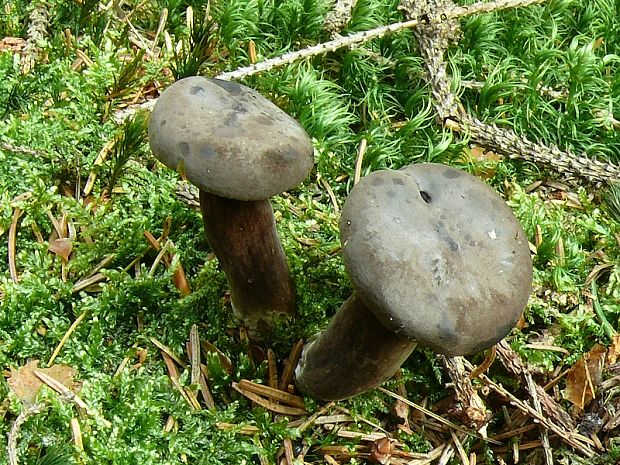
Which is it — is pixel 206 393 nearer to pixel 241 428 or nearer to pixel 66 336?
pixel 241 428

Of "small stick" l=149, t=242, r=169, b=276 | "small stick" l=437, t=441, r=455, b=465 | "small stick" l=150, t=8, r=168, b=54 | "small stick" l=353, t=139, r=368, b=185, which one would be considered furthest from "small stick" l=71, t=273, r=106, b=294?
"small stick" l=437, t=441, r=455, b=465

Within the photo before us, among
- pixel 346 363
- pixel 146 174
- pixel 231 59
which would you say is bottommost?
pixel 346 363

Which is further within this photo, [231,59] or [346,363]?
[231,59]

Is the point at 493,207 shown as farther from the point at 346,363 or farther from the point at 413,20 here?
the point at 413,20

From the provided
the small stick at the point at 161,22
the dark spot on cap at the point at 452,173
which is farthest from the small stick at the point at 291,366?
the small stick at the point at 161,22

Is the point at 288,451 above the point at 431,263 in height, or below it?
below

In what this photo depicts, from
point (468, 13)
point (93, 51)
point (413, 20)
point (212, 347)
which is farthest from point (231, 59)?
point (212, 347)

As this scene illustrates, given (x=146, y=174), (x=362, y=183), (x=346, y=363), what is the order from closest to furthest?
1. (x=362, y=183)
2. (x=346, y=363)
3. (x=146, y=174)

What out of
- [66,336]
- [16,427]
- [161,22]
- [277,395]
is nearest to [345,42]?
[161,22]
